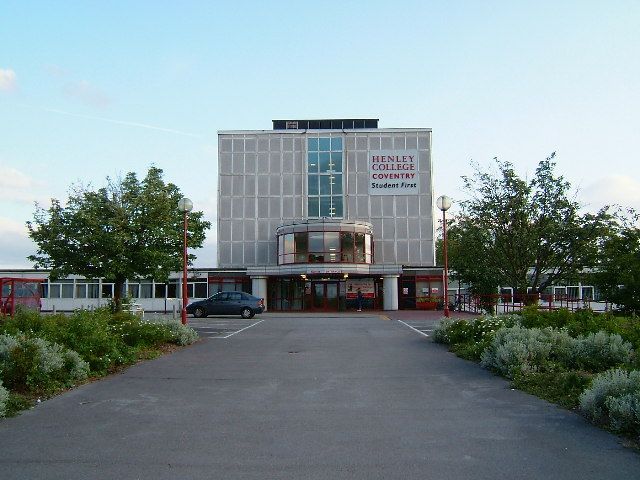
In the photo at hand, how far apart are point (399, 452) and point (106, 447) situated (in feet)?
9.61

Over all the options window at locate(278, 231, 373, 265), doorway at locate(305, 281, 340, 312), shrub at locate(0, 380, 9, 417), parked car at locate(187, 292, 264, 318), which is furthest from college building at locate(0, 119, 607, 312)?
shrub at locate(0, 380, 9, 417)

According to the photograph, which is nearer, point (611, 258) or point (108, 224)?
point (108, 224)

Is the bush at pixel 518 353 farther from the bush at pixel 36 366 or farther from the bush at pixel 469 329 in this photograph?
the bush at pixel 36 366

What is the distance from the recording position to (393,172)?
48.8 m

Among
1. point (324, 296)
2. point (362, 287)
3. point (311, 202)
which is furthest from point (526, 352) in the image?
point (311, 202)

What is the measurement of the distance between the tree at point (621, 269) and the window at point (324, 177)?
2825 cm

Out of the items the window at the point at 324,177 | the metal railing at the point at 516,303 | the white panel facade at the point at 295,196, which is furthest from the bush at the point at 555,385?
the window at the point at 324,177

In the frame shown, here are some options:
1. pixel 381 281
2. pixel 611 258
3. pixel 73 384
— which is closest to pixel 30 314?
pixel 73 384

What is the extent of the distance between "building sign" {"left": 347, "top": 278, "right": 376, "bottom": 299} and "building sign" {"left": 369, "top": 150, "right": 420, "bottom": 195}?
28.2 feet

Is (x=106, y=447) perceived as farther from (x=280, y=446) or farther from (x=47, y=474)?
(x=280, y=446)

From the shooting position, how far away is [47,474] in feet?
16.7

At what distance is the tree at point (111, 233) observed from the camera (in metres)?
19.4

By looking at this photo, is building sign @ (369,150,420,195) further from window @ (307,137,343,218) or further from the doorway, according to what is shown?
the doorway

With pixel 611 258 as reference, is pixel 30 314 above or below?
below
